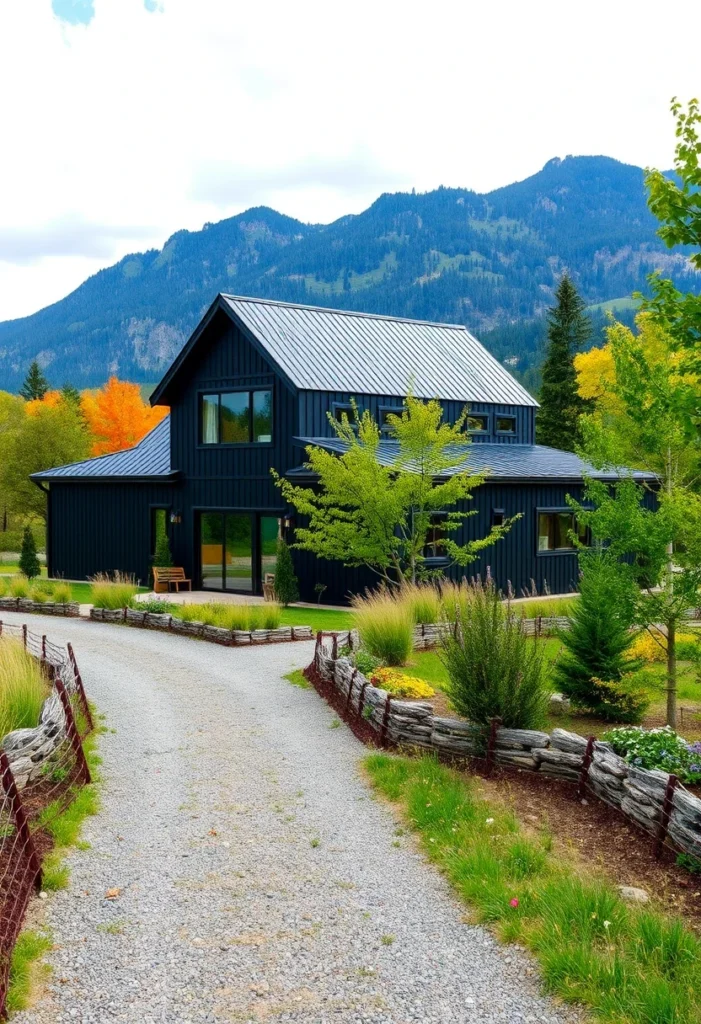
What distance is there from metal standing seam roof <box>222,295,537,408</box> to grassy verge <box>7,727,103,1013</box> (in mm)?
15500

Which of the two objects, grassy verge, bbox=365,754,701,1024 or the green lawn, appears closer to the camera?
grassy verge, bbox=365,754,701,1024

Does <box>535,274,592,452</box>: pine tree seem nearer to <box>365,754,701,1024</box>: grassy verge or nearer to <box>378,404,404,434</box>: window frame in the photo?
<box>378,404,404,434</box>: window frame

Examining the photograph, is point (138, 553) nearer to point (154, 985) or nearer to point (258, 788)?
point (258, 788)

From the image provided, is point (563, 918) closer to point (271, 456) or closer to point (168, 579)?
point (271, 456)

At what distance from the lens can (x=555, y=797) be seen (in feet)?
29.3

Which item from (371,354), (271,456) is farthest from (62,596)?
(371,354)

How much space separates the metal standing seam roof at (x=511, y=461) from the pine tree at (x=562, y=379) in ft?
54.8

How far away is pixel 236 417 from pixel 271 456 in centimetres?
195

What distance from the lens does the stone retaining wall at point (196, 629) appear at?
62.0ft

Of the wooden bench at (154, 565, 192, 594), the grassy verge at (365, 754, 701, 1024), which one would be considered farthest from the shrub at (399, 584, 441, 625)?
the wooden bench at (154, 565, 192, 594)

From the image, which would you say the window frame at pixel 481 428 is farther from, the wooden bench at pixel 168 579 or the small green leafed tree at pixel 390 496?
the wooden bench at pixel 168 579

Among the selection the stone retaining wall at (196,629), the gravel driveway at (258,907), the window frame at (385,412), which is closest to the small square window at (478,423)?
the window frame at (385,412)

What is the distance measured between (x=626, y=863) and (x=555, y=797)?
61.4 inches

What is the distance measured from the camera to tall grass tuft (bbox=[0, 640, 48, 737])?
1019cm
